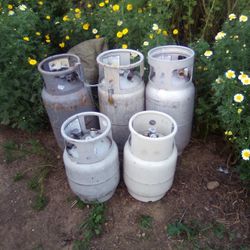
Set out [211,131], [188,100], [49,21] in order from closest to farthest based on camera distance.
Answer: [188,100] < [211,131] < [49,21]

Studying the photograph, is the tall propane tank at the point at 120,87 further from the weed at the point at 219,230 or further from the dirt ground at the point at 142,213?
the weed at the point at 219,230

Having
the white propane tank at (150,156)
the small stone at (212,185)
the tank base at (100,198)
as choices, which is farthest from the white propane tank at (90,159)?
the small stone at (212,185)

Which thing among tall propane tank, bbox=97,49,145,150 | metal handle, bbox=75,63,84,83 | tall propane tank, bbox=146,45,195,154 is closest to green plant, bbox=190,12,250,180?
tall propane tank, bbox=146,45,195,154

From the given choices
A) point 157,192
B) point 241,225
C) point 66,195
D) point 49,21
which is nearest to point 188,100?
point 157,192

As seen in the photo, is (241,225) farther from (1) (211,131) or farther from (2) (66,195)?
(2) (66,195)

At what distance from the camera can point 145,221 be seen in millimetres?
2084

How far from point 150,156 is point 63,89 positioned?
859 millimetres

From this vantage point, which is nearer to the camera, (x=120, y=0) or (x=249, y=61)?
(x=249, y=61)

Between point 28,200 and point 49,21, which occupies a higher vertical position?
point 49,21

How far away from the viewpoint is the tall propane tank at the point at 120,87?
2129 millimetres

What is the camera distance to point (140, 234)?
204 cm

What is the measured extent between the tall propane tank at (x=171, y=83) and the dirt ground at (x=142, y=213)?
20.2 inches

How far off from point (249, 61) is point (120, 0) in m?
1.42

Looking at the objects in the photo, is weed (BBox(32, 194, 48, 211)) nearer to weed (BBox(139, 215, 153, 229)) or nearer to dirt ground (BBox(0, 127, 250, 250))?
dirt ground (BBox(0, 127, 250, 250))
